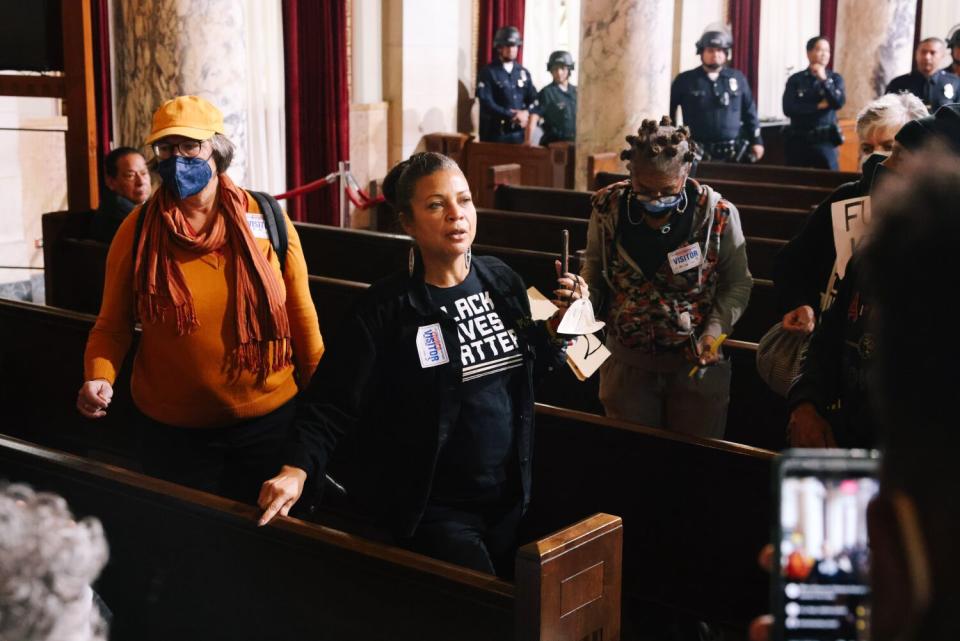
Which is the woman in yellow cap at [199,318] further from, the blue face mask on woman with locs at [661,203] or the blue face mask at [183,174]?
the blue face mask on woman with locs at [661,203]

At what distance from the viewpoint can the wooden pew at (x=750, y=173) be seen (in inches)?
316

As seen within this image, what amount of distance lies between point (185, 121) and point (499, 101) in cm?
822

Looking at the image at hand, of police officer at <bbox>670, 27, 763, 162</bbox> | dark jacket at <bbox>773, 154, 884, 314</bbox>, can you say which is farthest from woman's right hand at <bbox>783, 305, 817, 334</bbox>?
police officer at <bbox>670, 27, 763, 162</bbox>

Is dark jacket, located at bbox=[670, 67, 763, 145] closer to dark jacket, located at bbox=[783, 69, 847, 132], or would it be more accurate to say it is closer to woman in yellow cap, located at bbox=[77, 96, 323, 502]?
dark jacket, located at bbox=[783, 69, 847, 132]

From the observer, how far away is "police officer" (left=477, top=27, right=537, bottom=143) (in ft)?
36.1

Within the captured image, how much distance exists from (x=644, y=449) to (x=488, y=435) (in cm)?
83

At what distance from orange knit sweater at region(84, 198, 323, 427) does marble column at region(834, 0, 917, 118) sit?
1005 cm

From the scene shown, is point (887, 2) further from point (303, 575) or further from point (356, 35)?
point (303, 575)


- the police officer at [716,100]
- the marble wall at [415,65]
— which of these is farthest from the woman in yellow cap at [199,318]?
the marble wall at [415,65]

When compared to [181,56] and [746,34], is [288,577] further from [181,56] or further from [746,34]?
[746,34]

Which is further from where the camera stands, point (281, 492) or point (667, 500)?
point (667, 500)

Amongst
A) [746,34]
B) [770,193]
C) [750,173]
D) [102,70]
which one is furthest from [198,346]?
[746,34]

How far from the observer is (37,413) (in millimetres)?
4871

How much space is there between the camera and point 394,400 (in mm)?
2613
